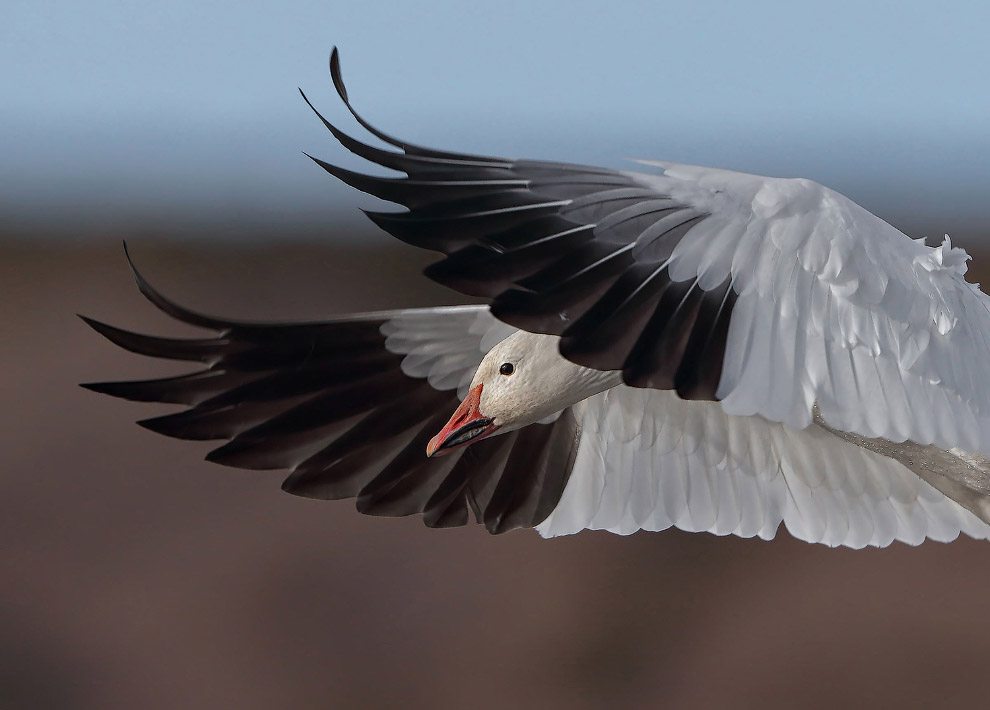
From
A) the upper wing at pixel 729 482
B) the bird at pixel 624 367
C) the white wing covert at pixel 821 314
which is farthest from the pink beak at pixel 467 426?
the white wing covert at pixel 821 314

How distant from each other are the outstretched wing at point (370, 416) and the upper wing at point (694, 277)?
0.97m

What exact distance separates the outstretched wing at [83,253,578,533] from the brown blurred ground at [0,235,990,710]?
6119mm

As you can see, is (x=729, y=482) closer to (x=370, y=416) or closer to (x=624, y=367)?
(x=370, y=416)

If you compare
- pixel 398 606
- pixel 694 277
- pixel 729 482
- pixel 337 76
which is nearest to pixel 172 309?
pixel 337 76

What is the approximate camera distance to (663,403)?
3.64 metres

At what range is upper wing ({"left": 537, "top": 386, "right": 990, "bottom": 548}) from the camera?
3639mm

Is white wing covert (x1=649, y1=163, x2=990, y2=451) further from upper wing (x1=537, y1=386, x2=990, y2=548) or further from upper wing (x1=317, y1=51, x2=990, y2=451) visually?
upper wing (x1=537, y1=386, x2=990, y2=548)

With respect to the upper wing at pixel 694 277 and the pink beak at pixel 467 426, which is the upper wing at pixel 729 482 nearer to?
the pink beak at pixel 467 426

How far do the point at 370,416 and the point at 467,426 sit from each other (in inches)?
23.3

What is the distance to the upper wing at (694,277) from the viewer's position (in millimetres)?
2404

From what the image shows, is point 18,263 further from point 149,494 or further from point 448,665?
point 448,665

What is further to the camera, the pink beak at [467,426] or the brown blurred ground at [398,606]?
the brown blurred ground at [398,606]

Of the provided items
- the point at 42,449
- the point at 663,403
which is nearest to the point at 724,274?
the point at 663,403

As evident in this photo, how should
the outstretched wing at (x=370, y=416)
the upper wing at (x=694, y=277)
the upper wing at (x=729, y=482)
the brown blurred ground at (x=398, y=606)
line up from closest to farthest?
the upper wing at (x=694, y=277) → the outstretched wing at (x=370, y=416) → the upper wing at (x=729, y=482) → the brown blurred ground at (x=398, y=606)
